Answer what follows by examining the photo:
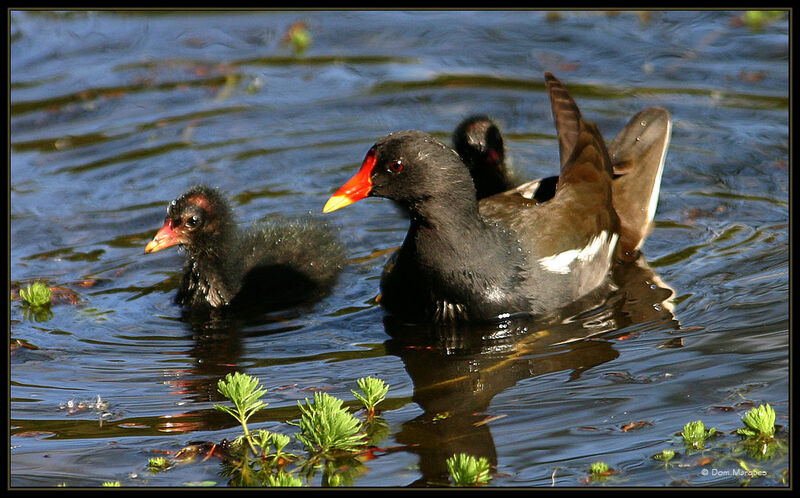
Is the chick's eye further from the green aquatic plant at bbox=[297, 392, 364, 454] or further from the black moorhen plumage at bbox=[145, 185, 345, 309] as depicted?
the green aquatic plant at bbox=[297, 392, 364, 454]

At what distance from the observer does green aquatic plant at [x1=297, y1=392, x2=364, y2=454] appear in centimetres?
433

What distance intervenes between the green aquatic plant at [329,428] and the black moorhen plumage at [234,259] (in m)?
2.17

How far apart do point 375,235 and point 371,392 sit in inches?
115

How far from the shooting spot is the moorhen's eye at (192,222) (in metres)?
6.38

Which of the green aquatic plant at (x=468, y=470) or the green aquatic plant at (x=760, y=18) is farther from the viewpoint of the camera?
the green aquatic plant at (x=760, y=18)

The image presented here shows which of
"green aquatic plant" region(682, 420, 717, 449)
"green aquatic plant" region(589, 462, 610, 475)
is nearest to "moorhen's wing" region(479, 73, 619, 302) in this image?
"green aquatic plant" region(682, 420, 717, 449)

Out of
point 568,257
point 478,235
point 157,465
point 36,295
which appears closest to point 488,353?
point 478,235

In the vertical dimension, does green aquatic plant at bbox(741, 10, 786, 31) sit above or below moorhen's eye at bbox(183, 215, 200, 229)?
above

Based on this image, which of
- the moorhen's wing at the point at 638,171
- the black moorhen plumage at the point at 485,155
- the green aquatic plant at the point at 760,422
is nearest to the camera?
the green aquatic plant at the point at 760,422

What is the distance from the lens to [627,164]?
714 centimetres

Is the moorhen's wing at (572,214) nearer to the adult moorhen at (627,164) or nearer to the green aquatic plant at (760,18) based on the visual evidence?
the adult moorhen at (627,164)

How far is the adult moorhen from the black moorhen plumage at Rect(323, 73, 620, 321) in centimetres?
39

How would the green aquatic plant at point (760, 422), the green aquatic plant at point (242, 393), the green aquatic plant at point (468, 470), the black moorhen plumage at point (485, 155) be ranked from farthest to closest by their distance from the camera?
1. the black moorhen plumage at point (485, 155)
2. the green aquatic plant at point (242, 393)
3. the green aquatic plant at point (760, 422)
4. the green aquatic plant at point (468, 470)

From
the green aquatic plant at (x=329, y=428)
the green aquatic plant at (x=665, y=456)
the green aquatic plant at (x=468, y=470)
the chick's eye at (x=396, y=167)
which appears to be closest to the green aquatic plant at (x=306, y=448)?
the green aquatic plant at (x=329, y=428)
